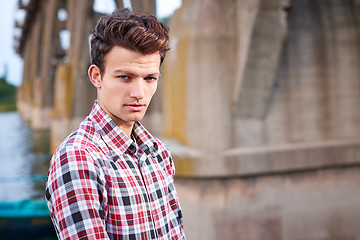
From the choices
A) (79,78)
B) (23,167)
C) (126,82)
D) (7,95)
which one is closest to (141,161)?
(126,82)

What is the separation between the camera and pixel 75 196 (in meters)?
1.44

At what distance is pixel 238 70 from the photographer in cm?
754

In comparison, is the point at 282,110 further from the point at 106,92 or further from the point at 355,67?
the point at 106,92

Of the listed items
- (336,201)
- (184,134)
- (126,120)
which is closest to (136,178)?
(126,120)

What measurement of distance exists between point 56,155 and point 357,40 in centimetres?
870

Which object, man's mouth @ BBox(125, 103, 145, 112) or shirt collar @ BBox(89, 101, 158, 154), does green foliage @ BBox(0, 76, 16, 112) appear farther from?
man's mouth @ BBox(125, 103, 145, 112)

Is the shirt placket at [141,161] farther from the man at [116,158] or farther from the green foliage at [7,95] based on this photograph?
the green foliage at [7,95]

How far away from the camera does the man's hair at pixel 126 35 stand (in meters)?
1.67

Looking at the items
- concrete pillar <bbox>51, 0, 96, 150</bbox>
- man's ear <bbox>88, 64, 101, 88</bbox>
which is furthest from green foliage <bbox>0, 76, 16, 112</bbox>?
man's ear <bbox>88, 64, 101, 88</bbox>

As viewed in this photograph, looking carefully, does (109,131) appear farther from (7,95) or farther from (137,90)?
(7,95)

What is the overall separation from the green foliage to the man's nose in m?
125

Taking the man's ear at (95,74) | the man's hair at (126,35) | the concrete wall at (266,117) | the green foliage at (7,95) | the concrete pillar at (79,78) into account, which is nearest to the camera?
the man's hair at (126,35)

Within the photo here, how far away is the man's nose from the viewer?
1.74 m

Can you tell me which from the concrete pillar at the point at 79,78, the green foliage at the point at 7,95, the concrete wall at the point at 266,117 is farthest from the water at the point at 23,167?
the green foliage at the point at 7,95
